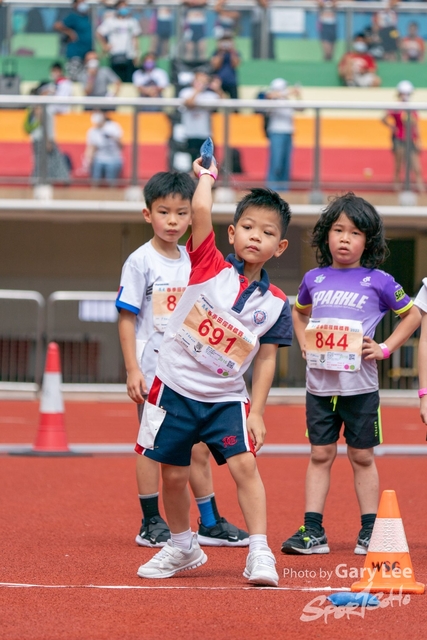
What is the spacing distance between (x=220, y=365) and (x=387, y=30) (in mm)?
19086

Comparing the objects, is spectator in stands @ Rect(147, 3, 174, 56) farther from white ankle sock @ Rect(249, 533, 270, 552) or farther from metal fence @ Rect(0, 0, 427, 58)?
white ankle sock @ Rect(249, 533, 270, 552)

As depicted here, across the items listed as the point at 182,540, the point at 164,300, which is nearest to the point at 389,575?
the point at 182,540

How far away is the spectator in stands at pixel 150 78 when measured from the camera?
19.8m

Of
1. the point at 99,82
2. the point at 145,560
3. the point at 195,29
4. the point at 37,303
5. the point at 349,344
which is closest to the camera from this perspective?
the point at 145,560

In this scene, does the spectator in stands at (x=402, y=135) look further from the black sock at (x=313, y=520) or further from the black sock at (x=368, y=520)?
the black sock at (x=313, y=520)

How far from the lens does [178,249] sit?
6.55 metres

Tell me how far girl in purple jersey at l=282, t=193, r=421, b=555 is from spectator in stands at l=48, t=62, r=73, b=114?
426 inches

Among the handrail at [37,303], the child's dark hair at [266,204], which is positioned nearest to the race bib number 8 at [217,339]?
the child's dark hair at [266,204]

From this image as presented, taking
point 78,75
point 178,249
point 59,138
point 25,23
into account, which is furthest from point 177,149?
point 178,249

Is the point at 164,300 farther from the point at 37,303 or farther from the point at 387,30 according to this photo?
the point at 387,30

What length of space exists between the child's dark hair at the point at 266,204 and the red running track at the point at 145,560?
61.8 inches

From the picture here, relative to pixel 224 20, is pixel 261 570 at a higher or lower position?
lower

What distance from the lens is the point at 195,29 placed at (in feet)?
72.4

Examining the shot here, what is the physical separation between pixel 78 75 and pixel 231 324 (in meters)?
16.7
